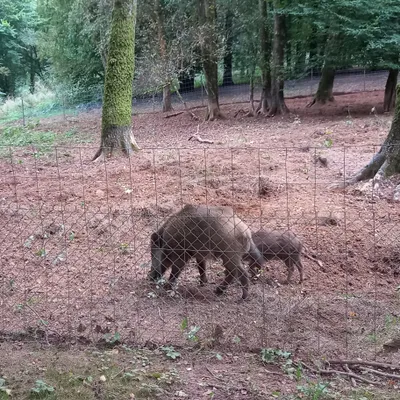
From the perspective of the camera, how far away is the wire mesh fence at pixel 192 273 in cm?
431

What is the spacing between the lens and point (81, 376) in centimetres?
366

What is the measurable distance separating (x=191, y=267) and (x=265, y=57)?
46.1 feet

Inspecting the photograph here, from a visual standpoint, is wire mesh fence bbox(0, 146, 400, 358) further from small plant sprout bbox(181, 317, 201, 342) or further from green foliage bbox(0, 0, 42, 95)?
green foliage bbox(0, 0, 42, 95)

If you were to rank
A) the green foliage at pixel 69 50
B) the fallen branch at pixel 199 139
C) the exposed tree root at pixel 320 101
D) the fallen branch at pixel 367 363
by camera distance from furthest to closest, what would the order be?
the green foliage at pixel 69 50 < the exposed tree root at pixel 320 101 < the fallen branch at pixel 199 139 < the fallen branch at pixel 367 363

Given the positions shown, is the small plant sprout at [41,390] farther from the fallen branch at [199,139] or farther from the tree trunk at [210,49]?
the tree trunk at [210,49]

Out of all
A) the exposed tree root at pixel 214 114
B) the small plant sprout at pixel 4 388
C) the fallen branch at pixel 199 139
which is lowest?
the small plant sprout at pixel 4 388

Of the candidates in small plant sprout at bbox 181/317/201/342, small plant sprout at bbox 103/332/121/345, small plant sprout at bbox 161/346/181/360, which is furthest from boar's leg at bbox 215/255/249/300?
small plant sprout at bbox 103/332/121/345

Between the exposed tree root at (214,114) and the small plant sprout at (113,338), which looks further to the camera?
the exposed tree root at (214,114)

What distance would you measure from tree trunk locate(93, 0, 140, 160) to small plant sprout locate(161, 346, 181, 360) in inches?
288

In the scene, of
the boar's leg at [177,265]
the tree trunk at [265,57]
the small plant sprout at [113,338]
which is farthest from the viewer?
the tree trunk at [265,57]

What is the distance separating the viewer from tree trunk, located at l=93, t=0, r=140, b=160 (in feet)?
36.5

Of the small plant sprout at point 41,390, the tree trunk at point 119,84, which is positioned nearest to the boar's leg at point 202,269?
the small plant sprout at point 41,390

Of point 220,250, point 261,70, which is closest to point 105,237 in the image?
point 220,250

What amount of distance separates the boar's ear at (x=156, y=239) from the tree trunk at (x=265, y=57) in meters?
14.1
